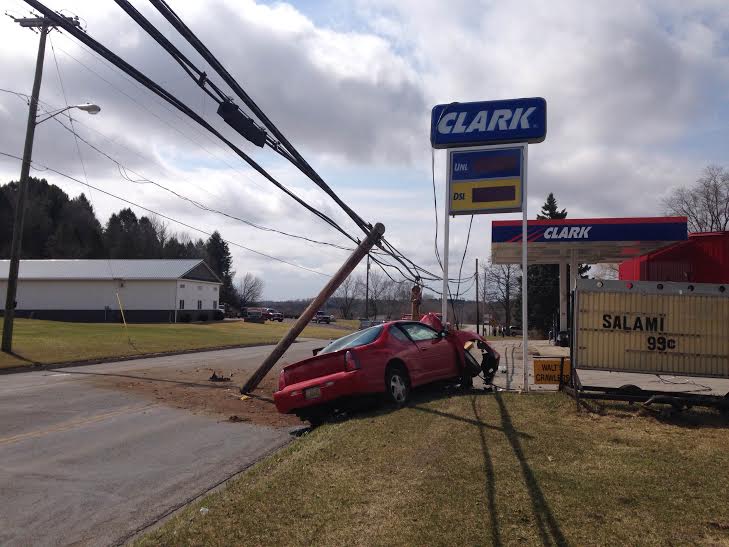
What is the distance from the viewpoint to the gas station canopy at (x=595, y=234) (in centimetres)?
2243

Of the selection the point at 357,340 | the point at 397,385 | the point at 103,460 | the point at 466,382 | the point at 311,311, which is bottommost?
the point at 103,460

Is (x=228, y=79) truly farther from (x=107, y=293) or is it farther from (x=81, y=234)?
(x=81, y=234)

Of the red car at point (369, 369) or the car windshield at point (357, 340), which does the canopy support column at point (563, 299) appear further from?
the car windshield at point (357, 340)

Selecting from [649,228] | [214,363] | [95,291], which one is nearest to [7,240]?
[95,291]

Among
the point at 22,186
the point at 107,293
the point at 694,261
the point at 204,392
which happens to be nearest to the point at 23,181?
the point at 22,186

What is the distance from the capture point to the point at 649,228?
22.7 meters

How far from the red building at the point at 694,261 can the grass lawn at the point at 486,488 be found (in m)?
14.0

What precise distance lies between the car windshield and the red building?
14.2m

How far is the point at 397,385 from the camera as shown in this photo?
9195 millimetres

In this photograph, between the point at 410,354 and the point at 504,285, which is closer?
the point at 410,354

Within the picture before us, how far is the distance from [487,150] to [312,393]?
5.62 meters

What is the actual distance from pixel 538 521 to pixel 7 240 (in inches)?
3581

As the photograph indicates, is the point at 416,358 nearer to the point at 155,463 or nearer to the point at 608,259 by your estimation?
the point at 155,463

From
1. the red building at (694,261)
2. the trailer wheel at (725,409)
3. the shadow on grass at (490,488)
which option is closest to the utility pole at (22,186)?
the shadow on grass at (490,488)
